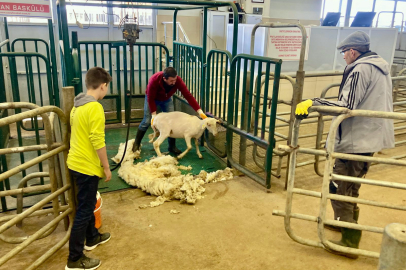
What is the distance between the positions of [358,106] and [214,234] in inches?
71.7

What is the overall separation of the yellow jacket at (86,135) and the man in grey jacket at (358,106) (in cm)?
159

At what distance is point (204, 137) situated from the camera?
5746 mm

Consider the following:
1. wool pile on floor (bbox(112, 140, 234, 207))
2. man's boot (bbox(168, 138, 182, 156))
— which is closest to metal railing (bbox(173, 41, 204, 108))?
man's boot (bbox(168, 138, 182, 156))

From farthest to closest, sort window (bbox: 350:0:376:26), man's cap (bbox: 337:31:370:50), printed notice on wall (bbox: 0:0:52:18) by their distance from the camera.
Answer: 1. window (bbox: 350:0:376:26)
2. printed notice on wall (bbox: 0:0:52:18)
3. man's cap (bbox: 337:31:370:50)

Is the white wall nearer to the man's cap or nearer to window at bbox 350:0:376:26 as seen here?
window at bbox 350:0:376:26

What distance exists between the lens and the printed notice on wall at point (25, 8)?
3.12 meters

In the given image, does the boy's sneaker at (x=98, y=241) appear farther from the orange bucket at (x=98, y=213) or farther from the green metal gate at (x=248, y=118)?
the green metal gate at (x=248, y=118)

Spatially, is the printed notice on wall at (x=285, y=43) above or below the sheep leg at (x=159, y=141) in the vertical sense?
above

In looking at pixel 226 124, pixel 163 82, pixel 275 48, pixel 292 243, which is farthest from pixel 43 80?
pixel 292 243

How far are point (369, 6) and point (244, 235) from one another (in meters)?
13.7

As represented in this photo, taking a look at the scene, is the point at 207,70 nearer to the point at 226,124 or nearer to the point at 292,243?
the point at 226,124

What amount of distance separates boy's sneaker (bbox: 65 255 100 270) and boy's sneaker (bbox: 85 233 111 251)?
0.24 meters

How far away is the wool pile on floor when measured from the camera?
3924 mm

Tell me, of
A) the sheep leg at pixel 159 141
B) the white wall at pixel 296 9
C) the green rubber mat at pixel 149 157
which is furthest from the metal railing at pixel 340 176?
the white wall at pixel 296 9
